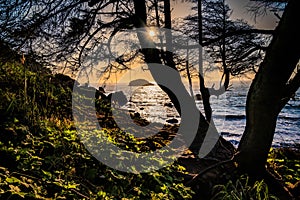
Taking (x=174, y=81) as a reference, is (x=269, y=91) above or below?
below

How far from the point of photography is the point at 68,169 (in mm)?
2832

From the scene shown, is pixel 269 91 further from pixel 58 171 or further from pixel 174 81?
pixel 174 81

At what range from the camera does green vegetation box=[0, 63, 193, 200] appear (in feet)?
7.30

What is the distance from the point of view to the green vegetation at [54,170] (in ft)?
7.30

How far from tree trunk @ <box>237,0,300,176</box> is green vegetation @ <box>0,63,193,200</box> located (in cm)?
121

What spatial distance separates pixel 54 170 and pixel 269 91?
2986 millimetres

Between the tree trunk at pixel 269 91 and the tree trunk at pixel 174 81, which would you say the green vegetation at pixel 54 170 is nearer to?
the tree trunk at pixel 269 91

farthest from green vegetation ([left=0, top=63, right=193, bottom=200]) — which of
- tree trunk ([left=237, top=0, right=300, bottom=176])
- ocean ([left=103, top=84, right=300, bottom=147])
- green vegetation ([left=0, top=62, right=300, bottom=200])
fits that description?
ocean ([left=103, top=84, right=300, bottom=147])

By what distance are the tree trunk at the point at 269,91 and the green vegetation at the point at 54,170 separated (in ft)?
3.96

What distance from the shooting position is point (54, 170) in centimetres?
269

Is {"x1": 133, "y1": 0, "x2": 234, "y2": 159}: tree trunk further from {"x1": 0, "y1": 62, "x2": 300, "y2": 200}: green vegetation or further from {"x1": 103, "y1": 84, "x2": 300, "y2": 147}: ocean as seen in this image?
{"x1": 0, "y1": 62, "x2": 300, "y2": 200}: green vegetation

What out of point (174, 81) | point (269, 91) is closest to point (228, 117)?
point (174, 81)

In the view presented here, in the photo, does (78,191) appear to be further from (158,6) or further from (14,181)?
(158,6)

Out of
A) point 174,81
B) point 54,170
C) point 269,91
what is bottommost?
point 54,170
